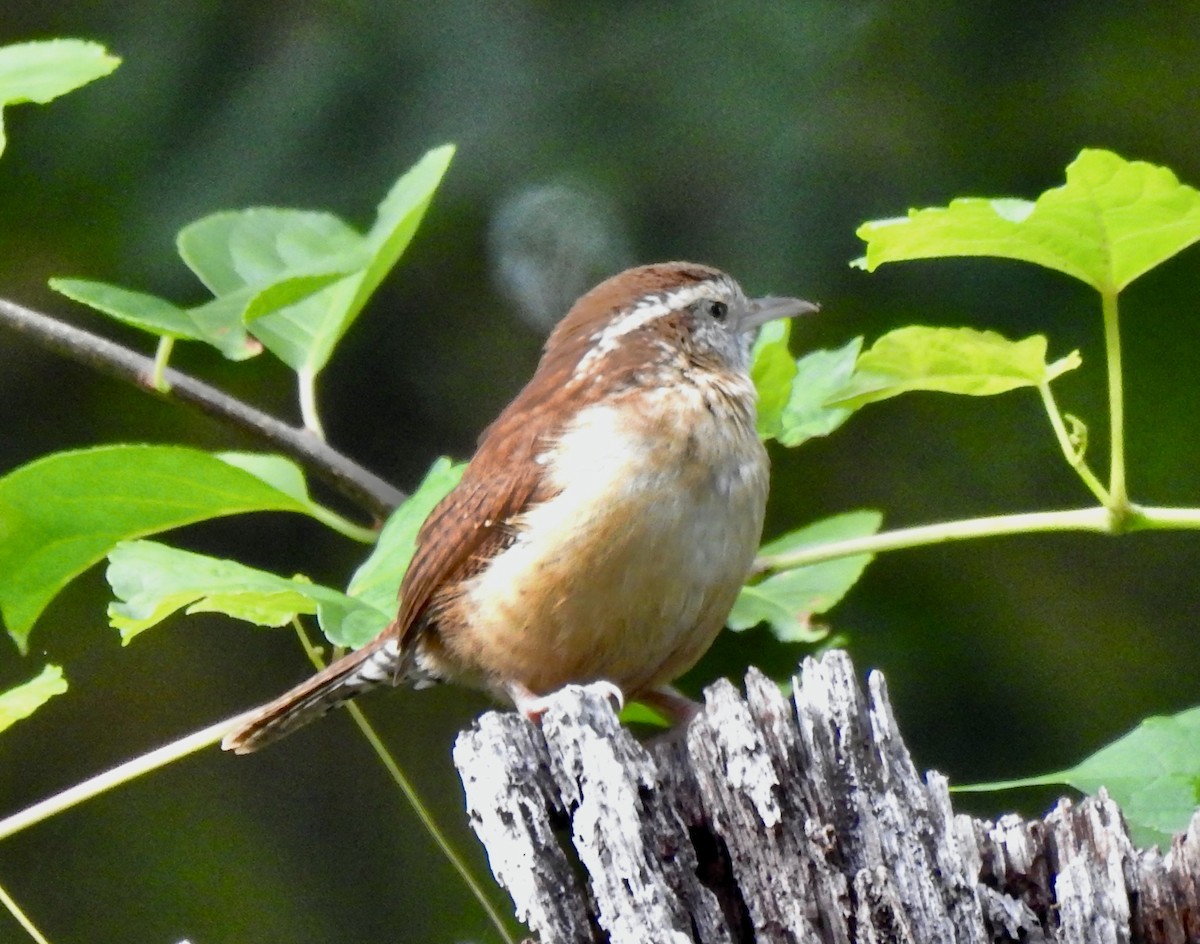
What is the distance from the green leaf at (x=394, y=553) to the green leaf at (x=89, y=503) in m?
0.20

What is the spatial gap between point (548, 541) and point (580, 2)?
6.91 feet

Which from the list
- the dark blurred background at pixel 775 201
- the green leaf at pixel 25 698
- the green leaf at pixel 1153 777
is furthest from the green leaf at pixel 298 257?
the green leaf at pixel 1153 777

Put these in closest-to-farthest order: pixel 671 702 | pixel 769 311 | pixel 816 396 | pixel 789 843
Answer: pixel 789 843 → pixel 816 396 → pixel 671 702 → pixel 769 311

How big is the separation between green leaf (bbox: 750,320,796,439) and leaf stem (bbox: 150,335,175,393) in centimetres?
117

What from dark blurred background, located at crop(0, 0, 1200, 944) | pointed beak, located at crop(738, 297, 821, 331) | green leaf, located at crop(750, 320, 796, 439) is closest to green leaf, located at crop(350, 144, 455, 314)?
green leaf, located at crop(750, 320, 796, 439)

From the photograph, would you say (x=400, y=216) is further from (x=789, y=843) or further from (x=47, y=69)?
(x=789, y=843)

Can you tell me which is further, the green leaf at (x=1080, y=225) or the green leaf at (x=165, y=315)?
the green leaf at (x=165, y=315)

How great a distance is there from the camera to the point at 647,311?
3.57 meters

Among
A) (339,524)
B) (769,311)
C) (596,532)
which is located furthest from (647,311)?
(339,524)

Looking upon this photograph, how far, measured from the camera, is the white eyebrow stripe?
349 cm

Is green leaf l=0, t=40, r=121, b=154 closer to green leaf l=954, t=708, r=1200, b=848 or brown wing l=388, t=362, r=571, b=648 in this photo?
brown wing l=388, t=362, r=571, b=648

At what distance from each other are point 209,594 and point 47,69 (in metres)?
0.97

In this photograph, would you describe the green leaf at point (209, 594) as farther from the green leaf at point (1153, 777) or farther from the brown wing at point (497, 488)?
the green leaf at point (1153, 777)

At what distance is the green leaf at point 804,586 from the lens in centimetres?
304
